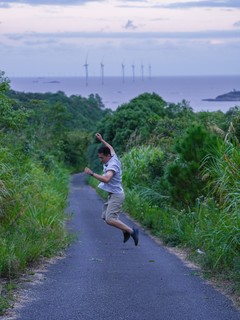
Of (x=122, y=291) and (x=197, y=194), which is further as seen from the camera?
(x=197, y=194)

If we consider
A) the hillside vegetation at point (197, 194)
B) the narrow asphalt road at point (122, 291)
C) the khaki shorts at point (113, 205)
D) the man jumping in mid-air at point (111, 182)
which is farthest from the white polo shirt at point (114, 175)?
the hillside vegetation at point (197, 194)

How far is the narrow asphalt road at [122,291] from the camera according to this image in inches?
360

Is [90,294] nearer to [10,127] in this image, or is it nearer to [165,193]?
[10,127]

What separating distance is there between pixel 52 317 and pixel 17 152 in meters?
10.0

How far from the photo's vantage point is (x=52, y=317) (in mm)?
8836

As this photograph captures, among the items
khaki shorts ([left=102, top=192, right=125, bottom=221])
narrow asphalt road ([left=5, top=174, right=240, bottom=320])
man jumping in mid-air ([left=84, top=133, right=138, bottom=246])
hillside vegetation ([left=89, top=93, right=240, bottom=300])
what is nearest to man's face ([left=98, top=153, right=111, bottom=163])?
man jumping in mid-air ([left=84, top=133, right=138, bottom=246])

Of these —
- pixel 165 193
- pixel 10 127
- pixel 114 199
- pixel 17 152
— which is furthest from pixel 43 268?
pixel 165 193

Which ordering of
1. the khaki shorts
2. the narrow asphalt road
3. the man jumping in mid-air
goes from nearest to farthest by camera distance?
the narrow asphalt road
the man jumping in mid-air
the khaki shorts

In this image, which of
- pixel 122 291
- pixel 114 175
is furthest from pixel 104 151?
pixel 122 291

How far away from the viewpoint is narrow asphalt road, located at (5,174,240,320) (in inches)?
360

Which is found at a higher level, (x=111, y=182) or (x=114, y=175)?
(x=114, y=175)

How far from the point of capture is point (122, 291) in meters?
10.6

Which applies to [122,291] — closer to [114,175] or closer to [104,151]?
[114,175]

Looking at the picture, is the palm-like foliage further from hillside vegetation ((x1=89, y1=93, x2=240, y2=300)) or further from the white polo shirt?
the white polo shirt
